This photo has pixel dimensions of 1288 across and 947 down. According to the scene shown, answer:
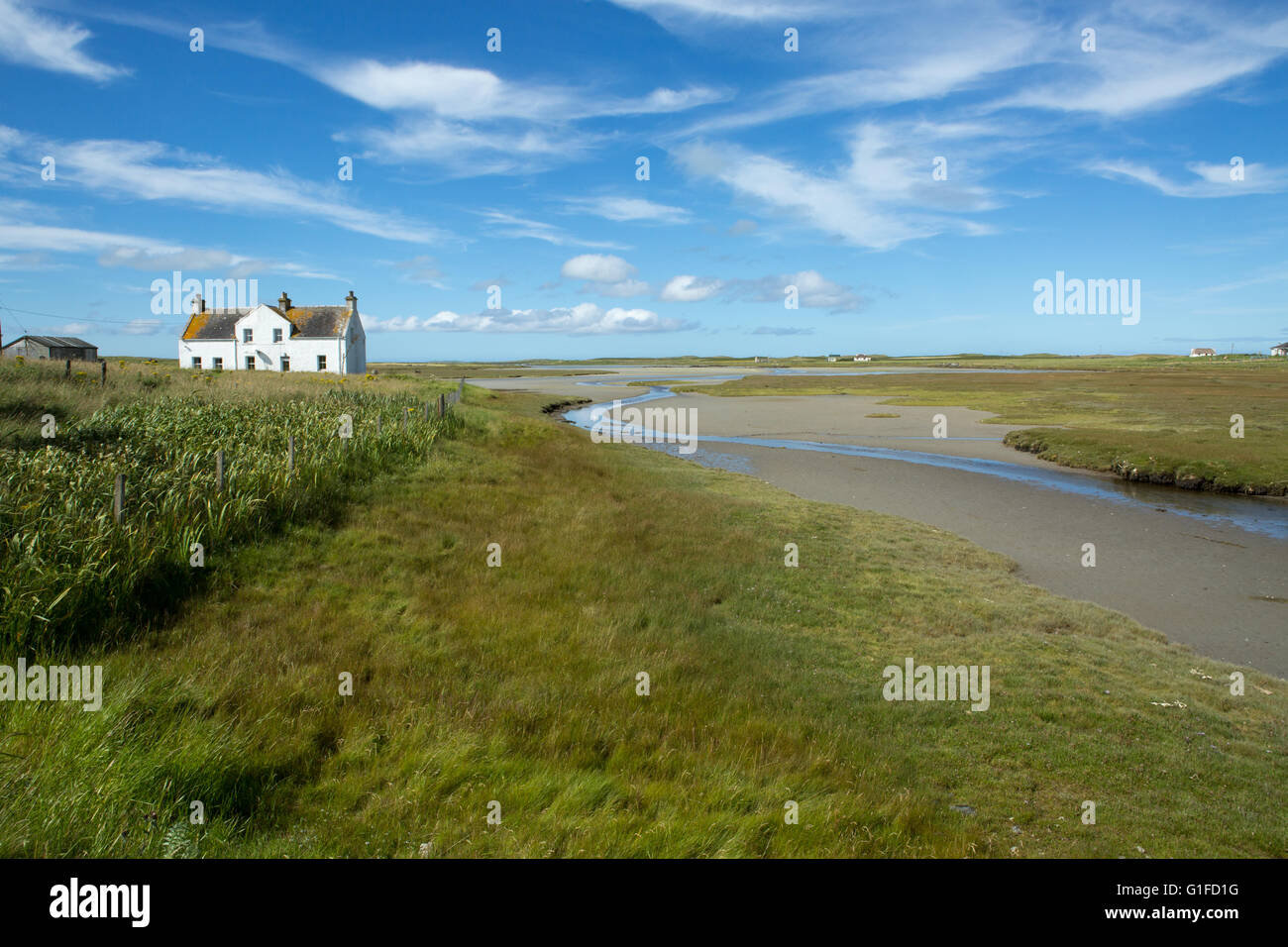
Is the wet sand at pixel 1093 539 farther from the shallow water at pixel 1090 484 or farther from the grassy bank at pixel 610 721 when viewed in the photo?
the grassy bank at pixel 610 721

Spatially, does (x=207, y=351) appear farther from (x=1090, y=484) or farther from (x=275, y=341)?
(x=1090, y=484)

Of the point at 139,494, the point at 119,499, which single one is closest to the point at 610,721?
the point at 119,499

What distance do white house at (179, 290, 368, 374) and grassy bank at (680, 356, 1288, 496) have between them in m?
46.9

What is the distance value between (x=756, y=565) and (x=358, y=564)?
798cm

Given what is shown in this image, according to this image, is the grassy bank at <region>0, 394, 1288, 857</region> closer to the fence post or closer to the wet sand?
the fence post

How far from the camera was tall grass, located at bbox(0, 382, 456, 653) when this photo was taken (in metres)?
7.77

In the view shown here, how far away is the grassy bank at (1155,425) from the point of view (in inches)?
1215

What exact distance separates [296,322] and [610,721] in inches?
2465

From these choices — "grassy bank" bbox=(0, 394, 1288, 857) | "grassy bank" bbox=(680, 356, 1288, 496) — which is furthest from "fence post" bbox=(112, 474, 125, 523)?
"grassy bank" bbox=(680, 356, 1288, 496)

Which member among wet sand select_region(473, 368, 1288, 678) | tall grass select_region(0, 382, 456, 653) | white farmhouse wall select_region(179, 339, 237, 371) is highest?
white farmhouse wall select_region(179, 339, 237, 371)

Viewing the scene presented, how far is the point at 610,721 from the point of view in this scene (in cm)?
732

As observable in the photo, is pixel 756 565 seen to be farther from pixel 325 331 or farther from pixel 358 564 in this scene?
pixel 325 331
